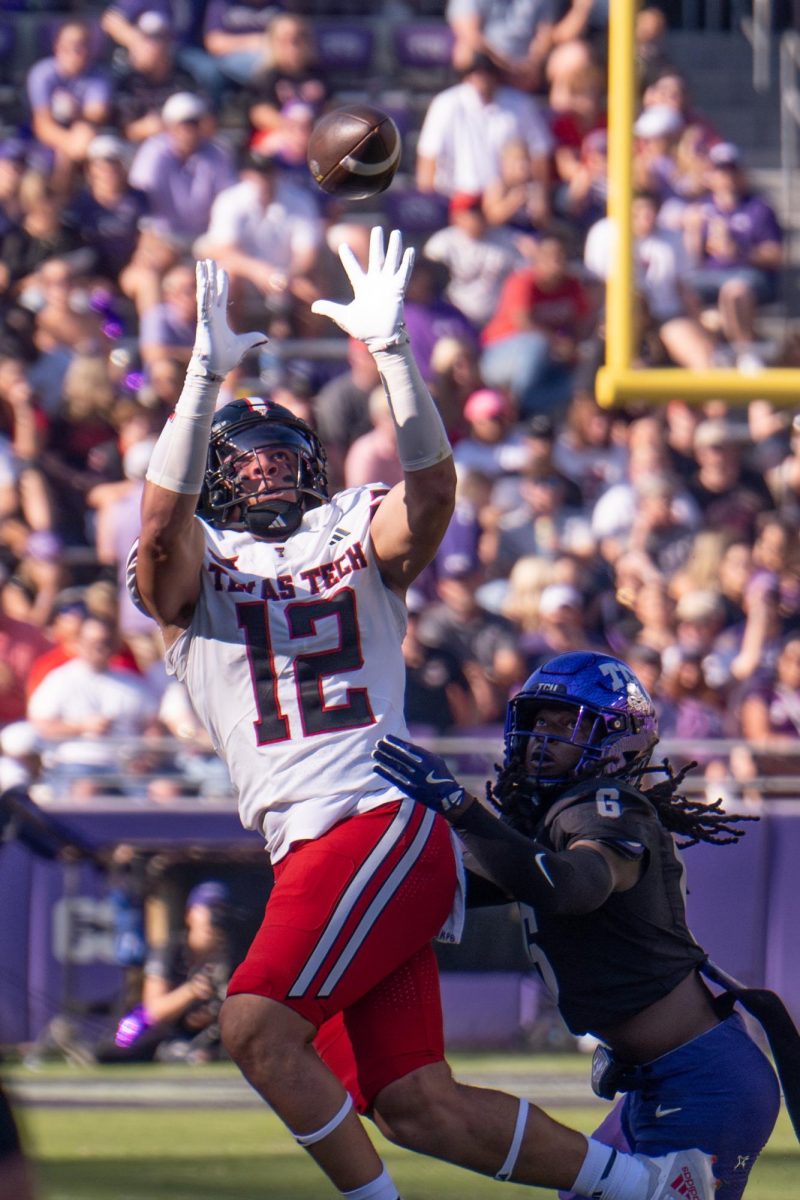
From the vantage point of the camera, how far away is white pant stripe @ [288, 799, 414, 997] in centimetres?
383

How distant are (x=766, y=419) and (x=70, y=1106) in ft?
18.4

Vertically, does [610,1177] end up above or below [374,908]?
below

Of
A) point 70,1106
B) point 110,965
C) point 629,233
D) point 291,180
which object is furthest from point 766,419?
point 70,1106

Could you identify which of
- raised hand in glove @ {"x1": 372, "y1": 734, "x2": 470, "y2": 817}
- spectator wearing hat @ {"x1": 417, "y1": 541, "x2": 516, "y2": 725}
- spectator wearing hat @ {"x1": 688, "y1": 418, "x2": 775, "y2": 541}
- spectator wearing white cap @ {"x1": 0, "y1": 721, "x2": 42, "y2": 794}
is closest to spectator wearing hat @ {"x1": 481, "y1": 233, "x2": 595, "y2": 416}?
spectator wearing hat @ {"x1": 688, "y1": 418, "x2": 775, "y2": 541}

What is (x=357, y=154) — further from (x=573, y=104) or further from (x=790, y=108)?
(x=790, y=108)

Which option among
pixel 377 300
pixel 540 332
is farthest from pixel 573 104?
pixel 377 300

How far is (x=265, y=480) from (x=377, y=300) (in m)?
0.44

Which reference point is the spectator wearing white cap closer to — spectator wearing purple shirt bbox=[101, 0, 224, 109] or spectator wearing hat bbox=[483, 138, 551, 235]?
spectator wearing hat bbox=[483, 138, 551, 235]

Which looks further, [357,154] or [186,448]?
[357,154]

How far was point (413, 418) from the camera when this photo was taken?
411cm

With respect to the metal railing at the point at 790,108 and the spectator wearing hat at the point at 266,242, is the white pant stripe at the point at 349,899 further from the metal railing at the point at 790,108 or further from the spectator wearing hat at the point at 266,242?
the metal railing at the point at 790,108

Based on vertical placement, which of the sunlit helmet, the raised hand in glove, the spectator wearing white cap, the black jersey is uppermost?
the sunlit helmet

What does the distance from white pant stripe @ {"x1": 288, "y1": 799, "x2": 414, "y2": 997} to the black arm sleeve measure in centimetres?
28

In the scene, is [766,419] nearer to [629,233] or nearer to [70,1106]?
[629,233]
